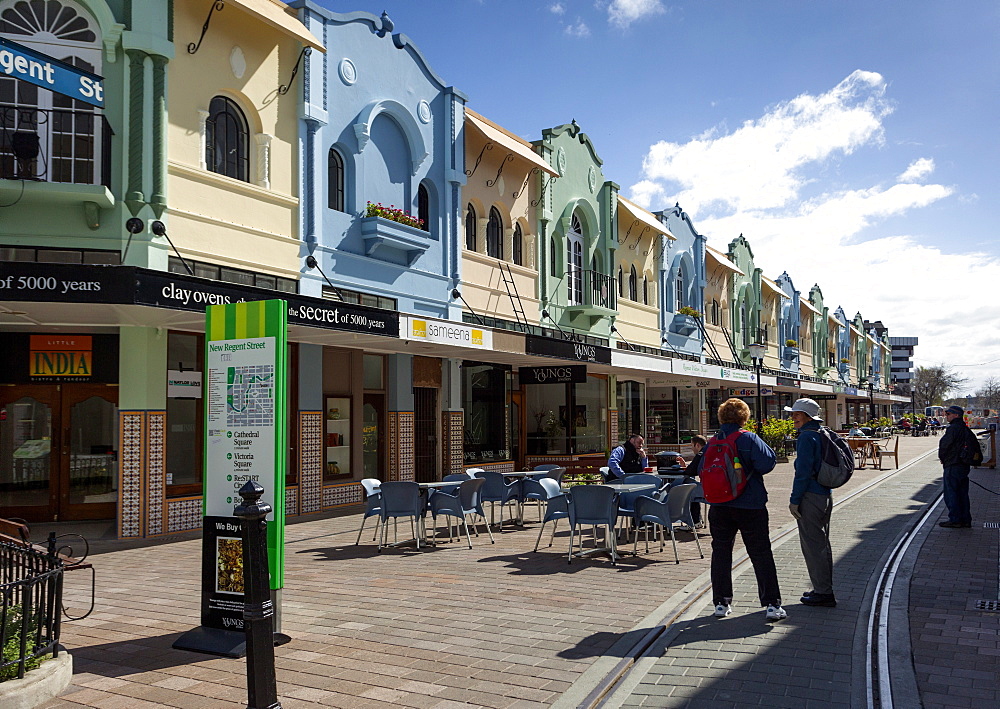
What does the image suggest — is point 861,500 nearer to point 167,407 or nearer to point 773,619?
point 773,619

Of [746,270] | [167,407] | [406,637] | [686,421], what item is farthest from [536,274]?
[746,270]

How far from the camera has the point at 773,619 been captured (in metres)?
6.71

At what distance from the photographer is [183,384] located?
12.7m

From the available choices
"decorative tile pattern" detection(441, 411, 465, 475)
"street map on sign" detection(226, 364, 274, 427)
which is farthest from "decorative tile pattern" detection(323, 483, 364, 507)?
"street map on sign" detection(226, 364, 274, 427)

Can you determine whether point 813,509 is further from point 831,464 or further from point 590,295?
point 590,295

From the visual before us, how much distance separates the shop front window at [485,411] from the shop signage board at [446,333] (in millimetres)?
3159

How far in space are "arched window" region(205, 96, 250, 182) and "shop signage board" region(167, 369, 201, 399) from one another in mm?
3178

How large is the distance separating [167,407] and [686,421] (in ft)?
→ 77.8

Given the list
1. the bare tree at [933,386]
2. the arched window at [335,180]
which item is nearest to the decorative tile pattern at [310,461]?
the arched window at [335,180]

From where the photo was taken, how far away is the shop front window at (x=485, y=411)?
19.4 meters

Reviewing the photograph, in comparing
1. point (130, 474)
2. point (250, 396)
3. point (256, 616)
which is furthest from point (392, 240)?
point (256, 616)

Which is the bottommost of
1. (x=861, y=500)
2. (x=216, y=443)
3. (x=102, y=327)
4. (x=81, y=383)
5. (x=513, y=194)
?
(x=861, y=500)

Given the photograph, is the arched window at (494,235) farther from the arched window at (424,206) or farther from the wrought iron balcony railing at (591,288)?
the wrought iron balcony railing at (591,288)

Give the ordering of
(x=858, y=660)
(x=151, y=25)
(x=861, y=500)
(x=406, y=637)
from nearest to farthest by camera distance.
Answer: (x=858, y=660)
(x=406, y=637)
(x=151, y=25)
(x=861, y=500)
